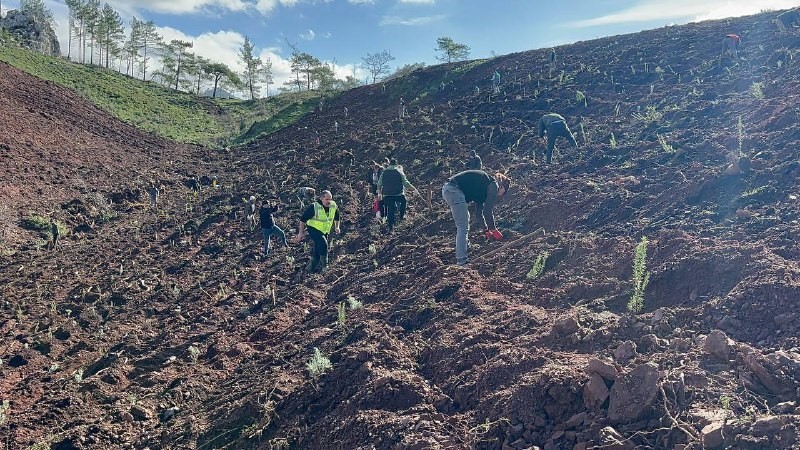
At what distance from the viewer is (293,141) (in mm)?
21188

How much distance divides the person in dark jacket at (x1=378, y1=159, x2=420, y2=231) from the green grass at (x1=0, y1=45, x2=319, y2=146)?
1736 cm

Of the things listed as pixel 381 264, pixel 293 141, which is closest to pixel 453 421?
pixel 381 264

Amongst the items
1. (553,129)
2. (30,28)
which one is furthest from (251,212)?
(30,28)

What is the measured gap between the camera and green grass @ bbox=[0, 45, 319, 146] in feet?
85.1

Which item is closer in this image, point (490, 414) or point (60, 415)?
point (490, 414)

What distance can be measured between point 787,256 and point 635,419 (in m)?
2.98

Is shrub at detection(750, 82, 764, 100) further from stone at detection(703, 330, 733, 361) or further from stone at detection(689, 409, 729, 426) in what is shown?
stone at detection(689, 409, 729, 426)

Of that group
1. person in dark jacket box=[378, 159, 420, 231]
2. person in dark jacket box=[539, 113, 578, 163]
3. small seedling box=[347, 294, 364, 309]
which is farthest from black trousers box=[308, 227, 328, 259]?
person in dark jacket box=[539, 113, 578, 163]

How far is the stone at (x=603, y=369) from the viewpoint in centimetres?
343

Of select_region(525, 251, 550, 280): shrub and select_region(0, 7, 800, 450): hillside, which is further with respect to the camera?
select_region(525, 251, 550, 280): shrub

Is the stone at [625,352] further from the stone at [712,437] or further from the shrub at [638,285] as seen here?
the stone at [712,437]

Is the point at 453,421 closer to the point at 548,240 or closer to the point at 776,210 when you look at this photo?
the point at 548,240

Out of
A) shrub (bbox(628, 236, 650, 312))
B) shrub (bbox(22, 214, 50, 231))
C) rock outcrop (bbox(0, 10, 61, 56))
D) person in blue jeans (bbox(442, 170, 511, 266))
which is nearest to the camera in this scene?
shrub (bbox(628, 236, 650, 312))

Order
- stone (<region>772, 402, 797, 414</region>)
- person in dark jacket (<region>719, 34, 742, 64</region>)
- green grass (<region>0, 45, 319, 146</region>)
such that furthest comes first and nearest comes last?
green grass (<region>0, 45, 319, 146</region>)
person in dark jacket (<region>719, 34, 742, 64</region>)
stone (<region>772, 402, 797, 414</region>)
